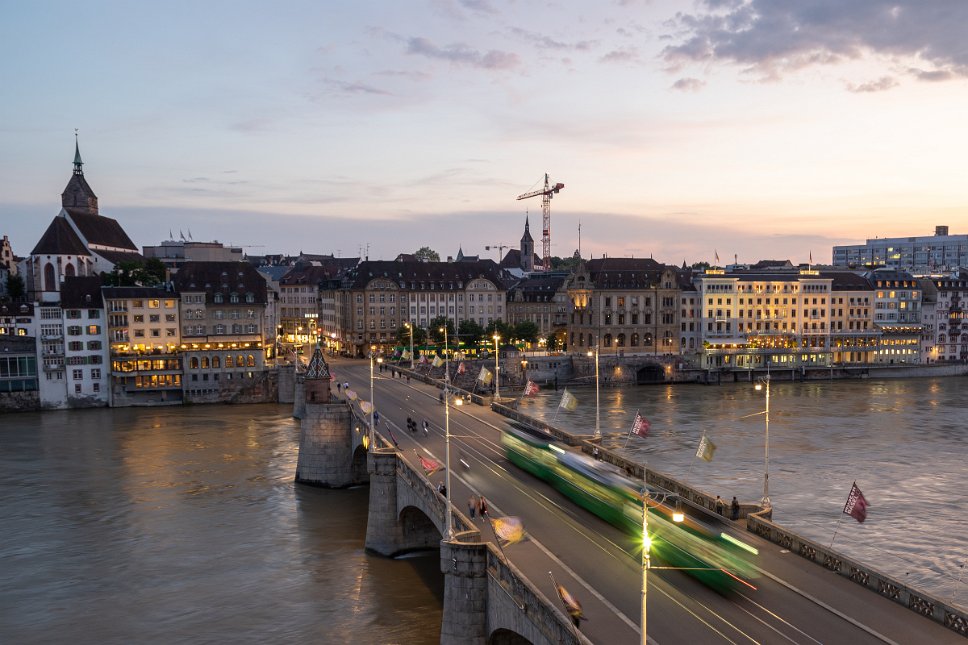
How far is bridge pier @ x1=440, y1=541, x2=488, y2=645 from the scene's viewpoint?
1296 inches

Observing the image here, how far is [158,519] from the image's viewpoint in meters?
59.6

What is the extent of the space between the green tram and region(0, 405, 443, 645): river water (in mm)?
9144

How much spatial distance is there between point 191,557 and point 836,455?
5932 centimetres

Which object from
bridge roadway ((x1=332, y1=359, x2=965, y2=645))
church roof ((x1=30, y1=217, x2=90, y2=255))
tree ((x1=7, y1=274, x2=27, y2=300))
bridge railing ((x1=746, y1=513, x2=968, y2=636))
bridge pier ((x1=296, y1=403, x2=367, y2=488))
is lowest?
bridge pier ((x1=296, y1=403, x2=367, y2=488))

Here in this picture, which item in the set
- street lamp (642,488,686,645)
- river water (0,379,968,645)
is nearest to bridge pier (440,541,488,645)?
river water (0,379,968,645)

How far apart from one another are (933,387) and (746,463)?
82.6 metres

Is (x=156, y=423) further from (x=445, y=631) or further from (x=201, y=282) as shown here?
(x=445, y=631)

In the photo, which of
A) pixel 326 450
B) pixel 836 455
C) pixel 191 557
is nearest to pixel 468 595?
pixel 191 557

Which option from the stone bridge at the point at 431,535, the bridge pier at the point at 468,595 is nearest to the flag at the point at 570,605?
the stone bridge at the point at 431,535

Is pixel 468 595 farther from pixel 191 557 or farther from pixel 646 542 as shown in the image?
pixel 191 557

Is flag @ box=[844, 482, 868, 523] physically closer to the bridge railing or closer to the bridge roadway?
the bridge railing

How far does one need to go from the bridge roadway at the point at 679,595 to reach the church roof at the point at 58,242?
127 meters

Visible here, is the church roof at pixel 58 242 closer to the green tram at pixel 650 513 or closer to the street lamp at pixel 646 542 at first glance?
the green tram at pixel 650 513

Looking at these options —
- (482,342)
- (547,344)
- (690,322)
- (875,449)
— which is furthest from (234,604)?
(690,322)
